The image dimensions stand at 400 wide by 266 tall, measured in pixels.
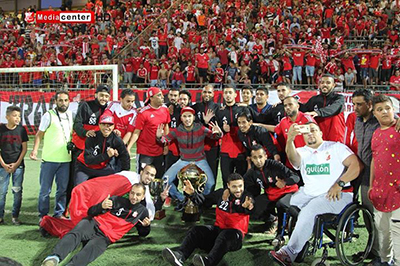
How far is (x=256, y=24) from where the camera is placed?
20.0 meters

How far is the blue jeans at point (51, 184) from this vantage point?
20.7 ft

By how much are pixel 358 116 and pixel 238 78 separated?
40.1 feet

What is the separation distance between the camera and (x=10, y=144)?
633 cm

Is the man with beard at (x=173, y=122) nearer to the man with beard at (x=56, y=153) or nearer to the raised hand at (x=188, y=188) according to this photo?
the raised hand at (x=188, y=188)

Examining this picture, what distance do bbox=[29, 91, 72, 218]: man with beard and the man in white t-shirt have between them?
3.30 meters

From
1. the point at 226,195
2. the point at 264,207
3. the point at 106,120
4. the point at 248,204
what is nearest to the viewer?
the point at 248,204

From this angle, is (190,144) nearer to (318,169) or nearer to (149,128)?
(149,128)

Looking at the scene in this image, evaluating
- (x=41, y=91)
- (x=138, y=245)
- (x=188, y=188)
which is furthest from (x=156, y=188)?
(x=41, y=91)

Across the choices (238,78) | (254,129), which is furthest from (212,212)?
(238,78)

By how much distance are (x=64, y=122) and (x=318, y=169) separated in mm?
3754

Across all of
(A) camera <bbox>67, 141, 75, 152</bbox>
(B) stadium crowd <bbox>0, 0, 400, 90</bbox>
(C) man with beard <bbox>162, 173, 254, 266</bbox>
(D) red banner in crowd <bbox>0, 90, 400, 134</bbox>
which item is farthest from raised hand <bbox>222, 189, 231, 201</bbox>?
(B) stadium crowd <bbox>0, 0, 400, 90</bbox>

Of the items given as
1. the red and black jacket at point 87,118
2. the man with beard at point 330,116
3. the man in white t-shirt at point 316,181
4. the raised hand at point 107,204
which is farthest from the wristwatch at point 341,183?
the red and black jacket at point 87,118

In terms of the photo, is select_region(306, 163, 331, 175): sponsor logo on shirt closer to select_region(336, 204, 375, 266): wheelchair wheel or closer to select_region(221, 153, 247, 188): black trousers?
select_region(336, 204, 375, 266): wheelchair wheel

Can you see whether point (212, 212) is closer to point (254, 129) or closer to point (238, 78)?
point (254, 129)
